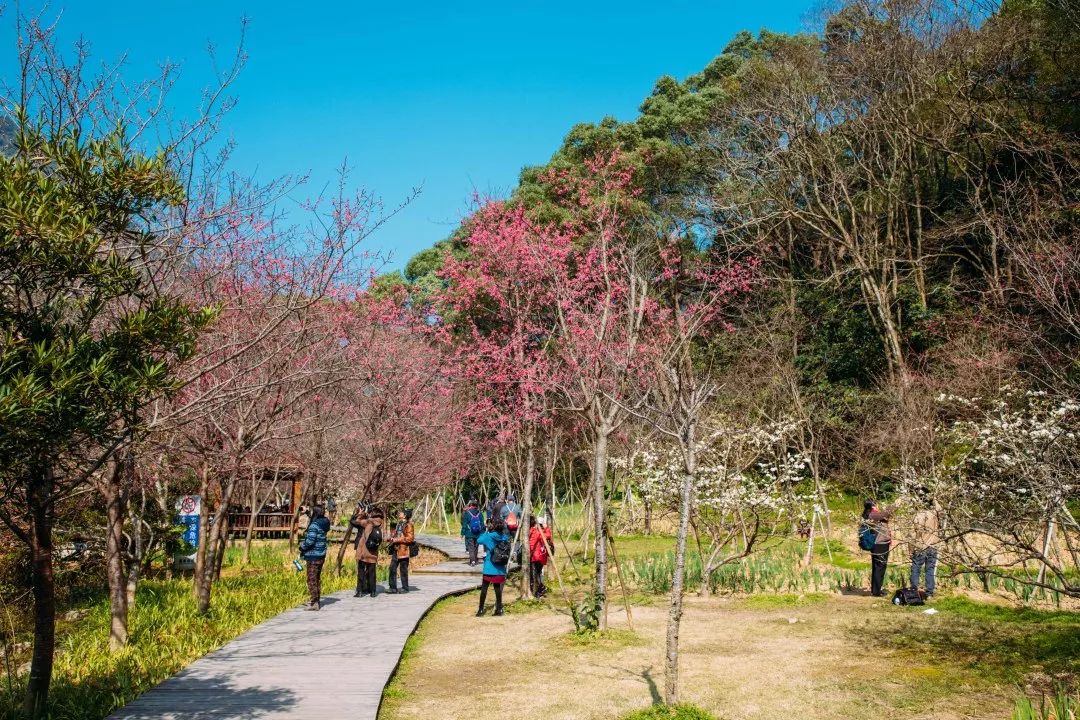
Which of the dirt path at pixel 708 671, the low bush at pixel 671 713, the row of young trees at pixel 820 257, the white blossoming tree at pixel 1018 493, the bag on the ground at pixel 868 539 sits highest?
the row of young trees at pixel 820 257

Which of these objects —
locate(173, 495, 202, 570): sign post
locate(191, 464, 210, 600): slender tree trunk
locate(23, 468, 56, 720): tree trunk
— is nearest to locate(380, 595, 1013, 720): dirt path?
locate(23, 468, 56, 720): tree trunk

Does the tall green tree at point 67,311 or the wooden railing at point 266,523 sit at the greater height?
the tall green tree at point 67,311

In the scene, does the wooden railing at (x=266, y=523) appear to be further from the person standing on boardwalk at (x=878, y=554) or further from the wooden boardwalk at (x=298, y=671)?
the person standing on boardwalk at (x=878, y=554)

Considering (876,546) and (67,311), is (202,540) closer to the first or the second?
(67,311)

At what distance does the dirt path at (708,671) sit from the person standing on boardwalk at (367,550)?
196cm

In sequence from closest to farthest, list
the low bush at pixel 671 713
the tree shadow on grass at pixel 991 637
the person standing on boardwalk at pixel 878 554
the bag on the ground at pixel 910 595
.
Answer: the low bush at pixel 671 713 → the tree shadow on grass at pixel 991 637 → the bag on the ground at pixel 910 595 → the person standing on boardwalk at pixel 878 554

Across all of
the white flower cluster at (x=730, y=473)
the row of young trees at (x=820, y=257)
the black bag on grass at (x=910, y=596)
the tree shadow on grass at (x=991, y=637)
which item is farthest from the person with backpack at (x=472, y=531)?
the tree shadow on grass at (x=991, y=637)

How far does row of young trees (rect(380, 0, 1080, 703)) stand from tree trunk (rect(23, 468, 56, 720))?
Result: 7.55 meters

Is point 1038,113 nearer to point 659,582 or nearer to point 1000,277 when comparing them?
point 1000,277

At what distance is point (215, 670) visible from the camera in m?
7.97

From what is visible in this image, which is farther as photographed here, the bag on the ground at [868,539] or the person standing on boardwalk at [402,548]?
the person standing on boardwalk at [402,548]

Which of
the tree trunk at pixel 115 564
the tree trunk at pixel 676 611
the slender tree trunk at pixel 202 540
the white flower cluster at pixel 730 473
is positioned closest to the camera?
the tree trunk at pixel 676 611

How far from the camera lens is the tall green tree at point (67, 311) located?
473cm

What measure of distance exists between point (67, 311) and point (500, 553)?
7.33m
